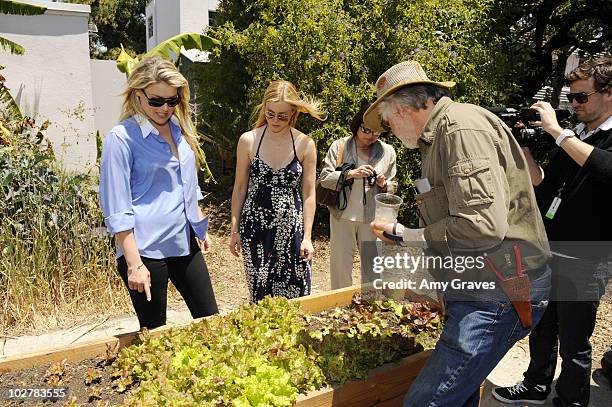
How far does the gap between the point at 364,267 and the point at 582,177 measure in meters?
2.07

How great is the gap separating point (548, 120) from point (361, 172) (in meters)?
1.41

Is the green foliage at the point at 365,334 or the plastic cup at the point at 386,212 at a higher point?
the plastic cup at the point at 386,212

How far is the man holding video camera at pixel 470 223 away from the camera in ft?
5.99

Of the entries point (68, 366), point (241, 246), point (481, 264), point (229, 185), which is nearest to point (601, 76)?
point (481, 264)

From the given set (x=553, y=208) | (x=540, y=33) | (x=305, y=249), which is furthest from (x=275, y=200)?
(x=540, y=33)

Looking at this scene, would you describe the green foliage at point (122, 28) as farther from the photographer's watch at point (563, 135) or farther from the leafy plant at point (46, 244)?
the photographer's watch at point (563, 135)

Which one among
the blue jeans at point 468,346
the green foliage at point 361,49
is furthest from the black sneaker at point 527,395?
the green foliage at point 361,49

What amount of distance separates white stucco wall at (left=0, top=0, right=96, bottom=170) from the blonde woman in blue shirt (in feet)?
17.7

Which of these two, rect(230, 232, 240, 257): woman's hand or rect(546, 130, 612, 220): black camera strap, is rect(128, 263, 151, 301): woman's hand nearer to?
rect(230, 232, 240, 257): woman's hand

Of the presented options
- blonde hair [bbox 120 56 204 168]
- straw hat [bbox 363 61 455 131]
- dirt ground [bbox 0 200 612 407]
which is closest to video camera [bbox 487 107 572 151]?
straw hat [bbox 363 61 455 131]

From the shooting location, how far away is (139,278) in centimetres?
257

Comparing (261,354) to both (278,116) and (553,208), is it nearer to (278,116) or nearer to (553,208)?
(278,116)

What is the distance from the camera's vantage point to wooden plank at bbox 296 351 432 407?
7.77 feet

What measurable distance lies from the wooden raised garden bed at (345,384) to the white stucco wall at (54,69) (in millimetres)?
5625
